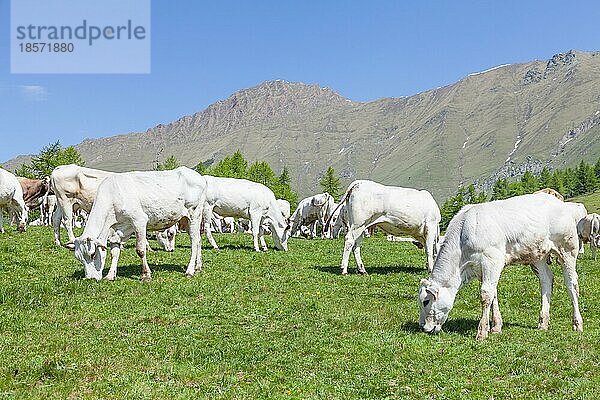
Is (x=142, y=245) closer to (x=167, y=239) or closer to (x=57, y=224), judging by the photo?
(x=167, y=239)

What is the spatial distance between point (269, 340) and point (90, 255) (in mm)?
8885

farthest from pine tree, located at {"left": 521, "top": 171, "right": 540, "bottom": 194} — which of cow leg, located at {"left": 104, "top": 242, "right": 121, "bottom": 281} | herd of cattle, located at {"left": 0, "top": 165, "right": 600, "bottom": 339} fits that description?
cow leg, located at {"left": 104, "top": 242, "right": 121, "bottom": 281}

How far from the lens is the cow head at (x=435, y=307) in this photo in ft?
47.0

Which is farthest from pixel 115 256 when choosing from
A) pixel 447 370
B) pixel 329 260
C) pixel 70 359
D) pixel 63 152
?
pixel 63 152

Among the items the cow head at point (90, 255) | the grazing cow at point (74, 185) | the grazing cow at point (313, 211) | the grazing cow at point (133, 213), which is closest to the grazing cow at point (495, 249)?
the grazing cow at point (133, 213)

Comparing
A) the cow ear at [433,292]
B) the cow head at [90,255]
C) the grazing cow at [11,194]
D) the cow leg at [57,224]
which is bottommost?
the cow ear at [433,292]

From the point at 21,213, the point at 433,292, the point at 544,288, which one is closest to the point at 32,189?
the point at 21,213

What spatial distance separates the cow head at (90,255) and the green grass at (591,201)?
134902 mm

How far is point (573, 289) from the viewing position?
15039mm

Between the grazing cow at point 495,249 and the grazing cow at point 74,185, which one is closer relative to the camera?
the grazing cow at point 495,249

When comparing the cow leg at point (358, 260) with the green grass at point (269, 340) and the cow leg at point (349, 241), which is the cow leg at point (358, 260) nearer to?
the cow leg at point (349, 241)

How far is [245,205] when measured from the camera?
3130cm

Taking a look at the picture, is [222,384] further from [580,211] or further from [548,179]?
[548,179]

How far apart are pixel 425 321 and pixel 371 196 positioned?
968 cm
